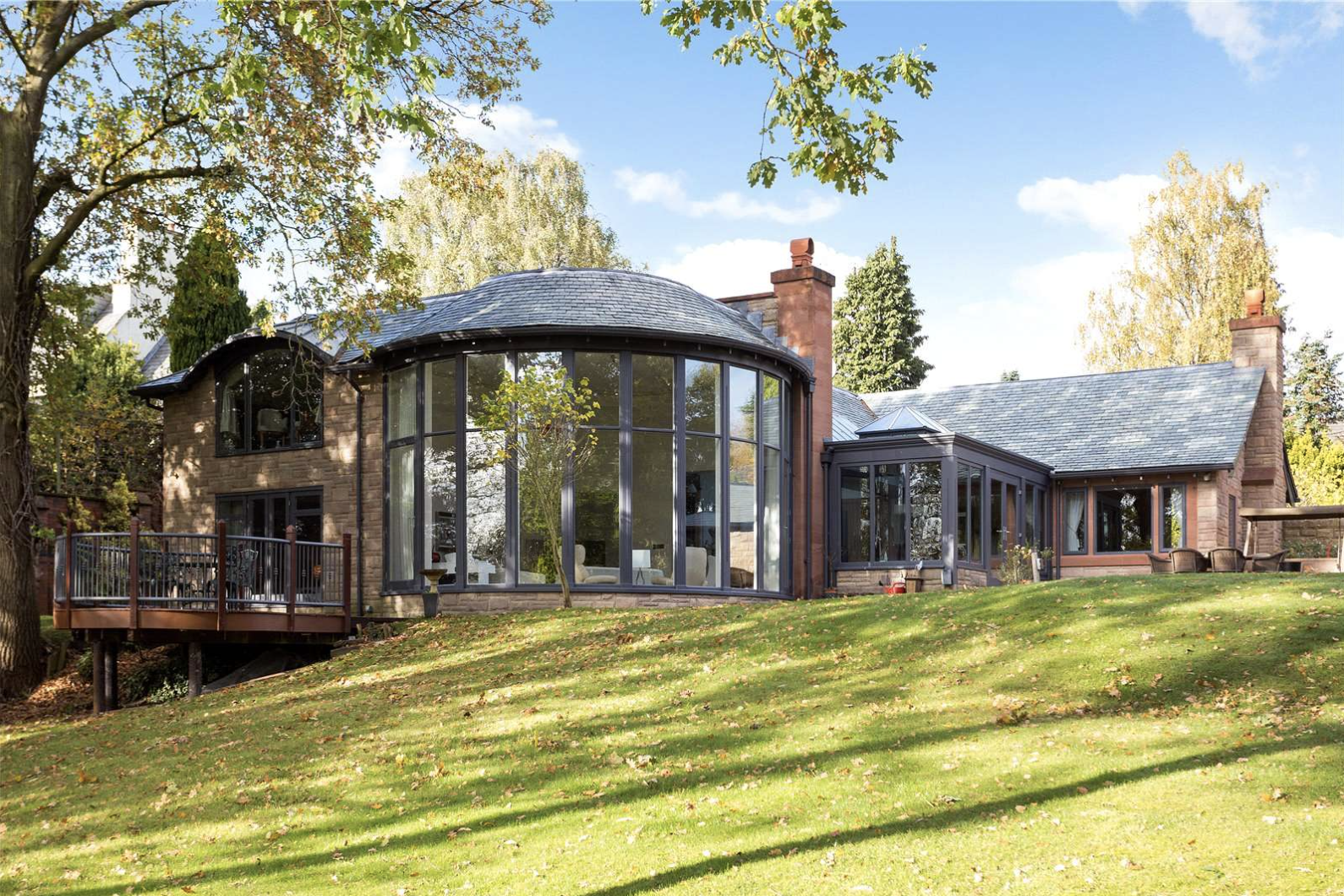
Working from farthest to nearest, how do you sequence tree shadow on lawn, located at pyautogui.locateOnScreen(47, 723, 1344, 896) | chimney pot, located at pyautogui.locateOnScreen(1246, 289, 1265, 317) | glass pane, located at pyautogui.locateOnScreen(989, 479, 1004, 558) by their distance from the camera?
chimney pot, located at pyautogui.locateOnScreen(1246, 289, 1265, 317) → glass pane, located at pyautogui.locateOnScreen(989, 479, 1004, 558) → tree shadow on lawn, located at pyautogui.locateOnScreen(47, 723, 1344, 896)

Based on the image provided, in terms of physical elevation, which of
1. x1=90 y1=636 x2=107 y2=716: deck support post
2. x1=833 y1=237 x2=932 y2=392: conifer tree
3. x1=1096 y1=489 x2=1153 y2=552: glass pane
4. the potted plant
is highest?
x1=833 y1=237 x2=932 y2=392: conifer tree

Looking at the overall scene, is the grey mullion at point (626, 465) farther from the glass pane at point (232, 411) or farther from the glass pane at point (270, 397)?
the glass pane at point (232, 411)

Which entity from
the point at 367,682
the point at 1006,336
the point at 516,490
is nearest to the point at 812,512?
the point at 516,490

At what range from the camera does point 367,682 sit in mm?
15352

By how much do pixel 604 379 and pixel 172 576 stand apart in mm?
6966

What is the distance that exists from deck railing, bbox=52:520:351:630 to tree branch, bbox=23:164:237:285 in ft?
14.0

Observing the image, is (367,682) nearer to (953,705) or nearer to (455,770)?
(455,770)

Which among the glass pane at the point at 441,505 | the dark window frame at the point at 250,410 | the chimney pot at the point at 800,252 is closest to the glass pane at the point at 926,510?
the chimney pot at the point at 800,252

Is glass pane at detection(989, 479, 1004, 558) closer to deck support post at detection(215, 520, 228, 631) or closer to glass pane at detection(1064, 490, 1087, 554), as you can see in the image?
glass pane at detection(1064, 490, 1087, 554)

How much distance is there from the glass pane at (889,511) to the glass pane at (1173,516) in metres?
6.93

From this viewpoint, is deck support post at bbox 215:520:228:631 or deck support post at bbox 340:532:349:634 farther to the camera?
deck support post at bbox 340:532:349:634

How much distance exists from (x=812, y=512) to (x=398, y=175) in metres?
26.9

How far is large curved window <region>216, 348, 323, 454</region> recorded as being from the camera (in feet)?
72.8

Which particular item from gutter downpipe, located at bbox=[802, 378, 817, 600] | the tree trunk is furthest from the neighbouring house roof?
the tree trunk
